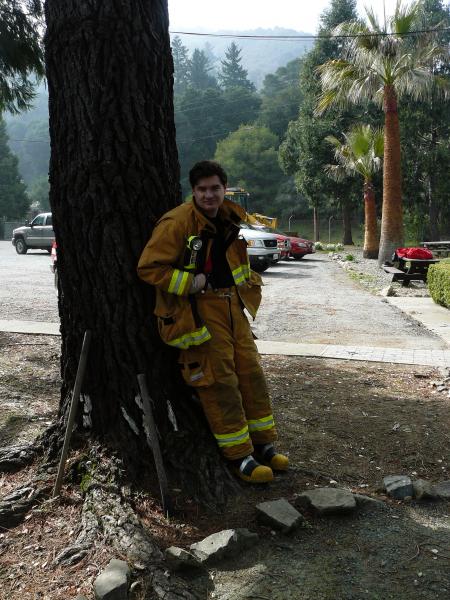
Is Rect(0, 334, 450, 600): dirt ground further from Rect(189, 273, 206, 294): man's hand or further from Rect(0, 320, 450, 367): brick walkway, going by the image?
Rect(0, 320, 450, 367): brick walkway

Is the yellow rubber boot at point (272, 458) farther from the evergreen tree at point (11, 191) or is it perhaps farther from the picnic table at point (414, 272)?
the evergreen tree at point (11, 191)

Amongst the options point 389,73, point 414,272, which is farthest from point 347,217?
point 414,272

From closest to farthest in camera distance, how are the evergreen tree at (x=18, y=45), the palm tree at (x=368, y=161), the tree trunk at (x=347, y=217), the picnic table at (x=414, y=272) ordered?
the evergreen tree at (x=18, y=45) → the picnic table at (x=414, y=272) → the palm tree at (x=368, y=161) → the tree trunk at (x=347, y=217)

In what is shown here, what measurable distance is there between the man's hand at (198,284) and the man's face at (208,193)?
39 centimetres

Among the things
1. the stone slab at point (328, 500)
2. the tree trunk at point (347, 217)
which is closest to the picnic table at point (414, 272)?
the stone slab at point (328, 500)

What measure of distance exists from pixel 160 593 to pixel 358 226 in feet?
176

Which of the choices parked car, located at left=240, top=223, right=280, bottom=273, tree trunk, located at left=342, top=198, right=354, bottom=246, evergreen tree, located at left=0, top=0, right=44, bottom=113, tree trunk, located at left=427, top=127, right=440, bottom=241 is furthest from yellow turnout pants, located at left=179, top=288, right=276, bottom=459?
tree trunk, located at left=342, top=198, right=354, bottom=246

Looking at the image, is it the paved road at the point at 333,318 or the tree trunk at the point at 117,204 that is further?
the paved road at the point at 333,318

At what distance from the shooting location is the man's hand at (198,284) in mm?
3186

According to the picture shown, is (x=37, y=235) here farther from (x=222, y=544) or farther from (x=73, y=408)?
(x=222, y=544)

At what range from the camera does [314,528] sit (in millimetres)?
2996

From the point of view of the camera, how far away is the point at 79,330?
3.37 meters

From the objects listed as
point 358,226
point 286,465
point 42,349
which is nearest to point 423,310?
point 42,349

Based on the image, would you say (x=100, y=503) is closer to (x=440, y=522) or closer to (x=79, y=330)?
(x=79, y=330)
